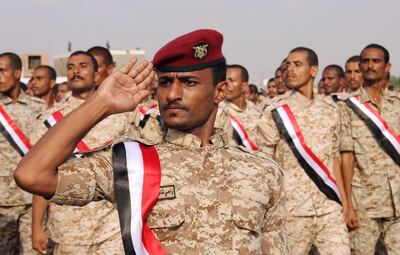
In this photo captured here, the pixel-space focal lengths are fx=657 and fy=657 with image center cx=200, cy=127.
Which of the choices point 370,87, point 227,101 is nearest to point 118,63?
point 227,101

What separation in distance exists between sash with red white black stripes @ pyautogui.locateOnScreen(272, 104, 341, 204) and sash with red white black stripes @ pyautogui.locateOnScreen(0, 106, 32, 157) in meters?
2.48

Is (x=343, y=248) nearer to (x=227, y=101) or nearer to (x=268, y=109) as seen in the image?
(x=268, y=109)

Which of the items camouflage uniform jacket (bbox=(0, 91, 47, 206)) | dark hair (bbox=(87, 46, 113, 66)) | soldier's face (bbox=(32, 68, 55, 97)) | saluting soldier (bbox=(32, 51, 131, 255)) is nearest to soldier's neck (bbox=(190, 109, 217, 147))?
saluting soldier (bbox=(32, 51, 131, 255))

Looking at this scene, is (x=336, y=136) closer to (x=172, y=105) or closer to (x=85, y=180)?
(x=172, y=105)

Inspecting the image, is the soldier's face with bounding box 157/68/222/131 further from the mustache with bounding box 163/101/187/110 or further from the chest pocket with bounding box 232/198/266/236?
the chest pocket with bounding box 232/198/266/236

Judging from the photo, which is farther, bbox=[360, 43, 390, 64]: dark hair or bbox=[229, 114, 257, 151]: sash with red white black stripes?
bbox=[229, 114, 257, 151]: sash with red white black stripes

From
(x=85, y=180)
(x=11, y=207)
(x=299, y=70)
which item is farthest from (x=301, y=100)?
(x=85, y=180)

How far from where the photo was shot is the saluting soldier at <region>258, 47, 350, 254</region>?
5609 mm

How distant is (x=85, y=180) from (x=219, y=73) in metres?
0.81

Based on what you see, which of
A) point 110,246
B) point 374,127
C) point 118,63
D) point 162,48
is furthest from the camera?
point 118,63

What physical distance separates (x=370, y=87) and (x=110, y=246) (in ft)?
10.2

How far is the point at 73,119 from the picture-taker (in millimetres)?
2252

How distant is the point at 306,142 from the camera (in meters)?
5.77

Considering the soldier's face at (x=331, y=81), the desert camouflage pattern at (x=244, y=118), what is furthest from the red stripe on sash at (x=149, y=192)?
the soldier's face at (x=331, y=81)
